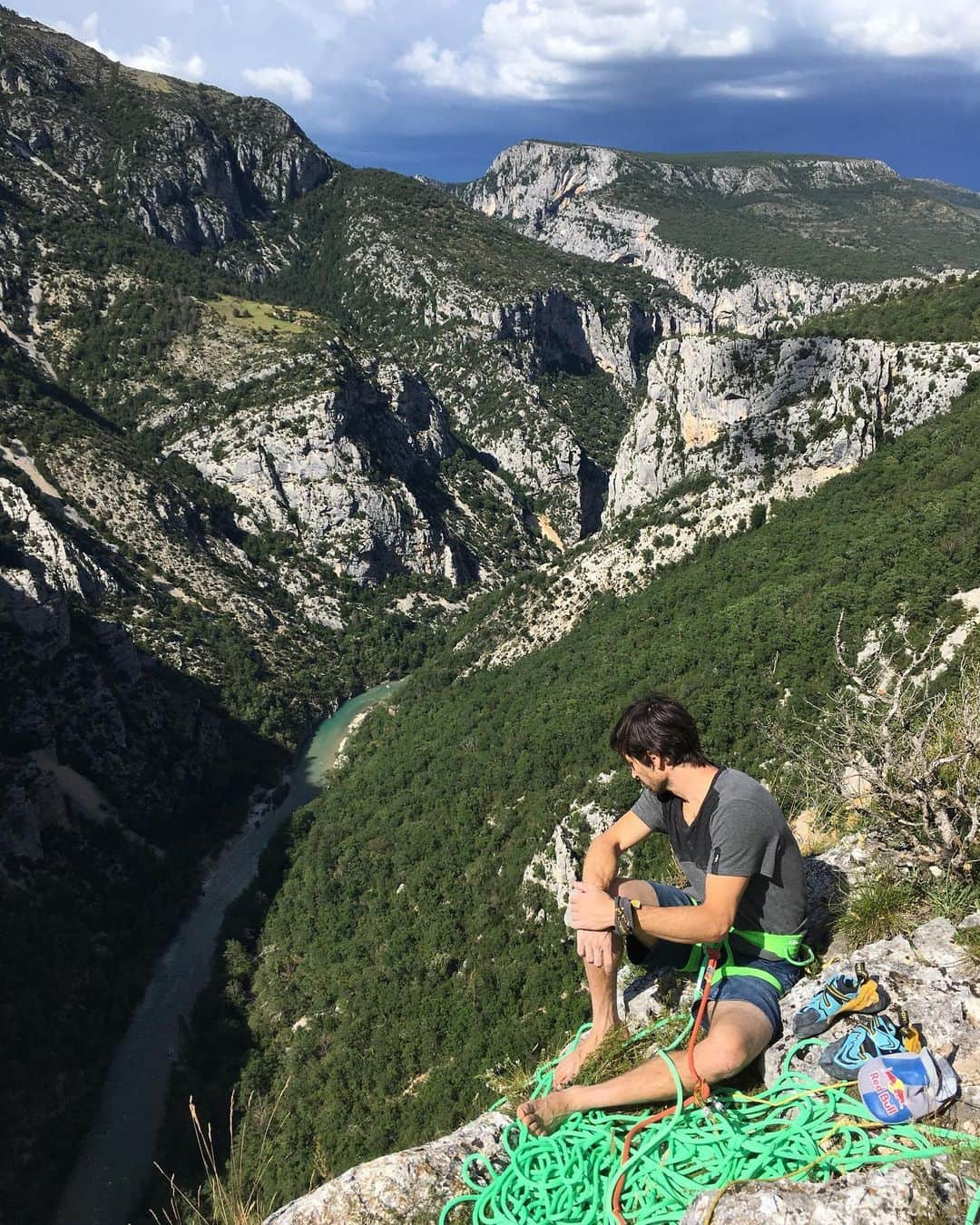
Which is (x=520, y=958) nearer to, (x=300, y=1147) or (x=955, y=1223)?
(x=300, y=1147)

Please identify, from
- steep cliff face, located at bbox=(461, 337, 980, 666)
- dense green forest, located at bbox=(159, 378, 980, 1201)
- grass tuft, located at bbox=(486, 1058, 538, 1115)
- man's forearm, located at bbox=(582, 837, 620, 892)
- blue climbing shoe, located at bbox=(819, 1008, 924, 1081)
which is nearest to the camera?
blue climbing shoe, located at bbox=(819, 1008, 924, 1081)

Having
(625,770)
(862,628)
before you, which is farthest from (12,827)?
(862,628)

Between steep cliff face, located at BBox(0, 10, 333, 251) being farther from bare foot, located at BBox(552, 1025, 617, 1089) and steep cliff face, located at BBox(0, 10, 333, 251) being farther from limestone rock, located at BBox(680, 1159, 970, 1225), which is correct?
limestone rock, located at BBox(680, 1159, 970, 1225)

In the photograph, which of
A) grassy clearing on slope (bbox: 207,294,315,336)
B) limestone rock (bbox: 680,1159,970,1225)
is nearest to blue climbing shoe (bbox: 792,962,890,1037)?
limestone rock (bbox: 680,1159,970,1225)

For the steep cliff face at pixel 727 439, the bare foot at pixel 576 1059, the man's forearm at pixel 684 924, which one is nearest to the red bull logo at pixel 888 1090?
the man's forearm at pixel 684 924

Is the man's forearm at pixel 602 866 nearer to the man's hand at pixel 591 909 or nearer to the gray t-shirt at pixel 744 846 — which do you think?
the man's hand at pixel 591 909

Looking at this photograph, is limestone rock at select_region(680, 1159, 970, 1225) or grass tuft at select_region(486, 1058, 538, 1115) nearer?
limestone rock at select_region(680, 1159, 970, 1225)

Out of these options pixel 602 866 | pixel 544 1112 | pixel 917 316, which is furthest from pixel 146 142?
pixel 544 1112
